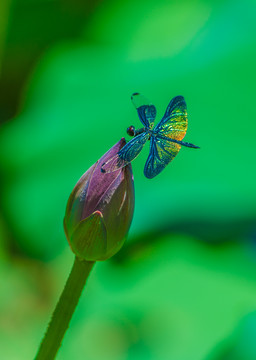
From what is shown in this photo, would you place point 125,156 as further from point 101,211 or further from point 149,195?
point 149,195

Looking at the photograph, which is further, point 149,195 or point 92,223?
point 149,195

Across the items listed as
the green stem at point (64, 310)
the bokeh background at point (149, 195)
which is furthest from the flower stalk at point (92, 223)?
the bokeh background at point (149, 195)

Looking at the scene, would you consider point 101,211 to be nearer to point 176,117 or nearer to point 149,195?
point 176,117

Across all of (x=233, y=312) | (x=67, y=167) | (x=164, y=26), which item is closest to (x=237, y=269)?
(x=233, y=312)

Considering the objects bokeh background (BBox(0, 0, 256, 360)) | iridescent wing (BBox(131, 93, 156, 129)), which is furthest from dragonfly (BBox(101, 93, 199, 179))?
bokeh background (BBox(0, 0, 256, 360))

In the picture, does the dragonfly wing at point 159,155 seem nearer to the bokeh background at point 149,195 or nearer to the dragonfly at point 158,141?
the dragonfly at point 158,141

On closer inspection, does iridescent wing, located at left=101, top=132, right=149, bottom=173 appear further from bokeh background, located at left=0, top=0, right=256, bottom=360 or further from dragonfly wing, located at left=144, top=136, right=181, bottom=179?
bokeh background, located at left=0, top=0, right=256, bottom=360

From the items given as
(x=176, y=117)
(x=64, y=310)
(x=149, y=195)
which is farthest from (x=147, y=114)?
(x=149, y=195)
